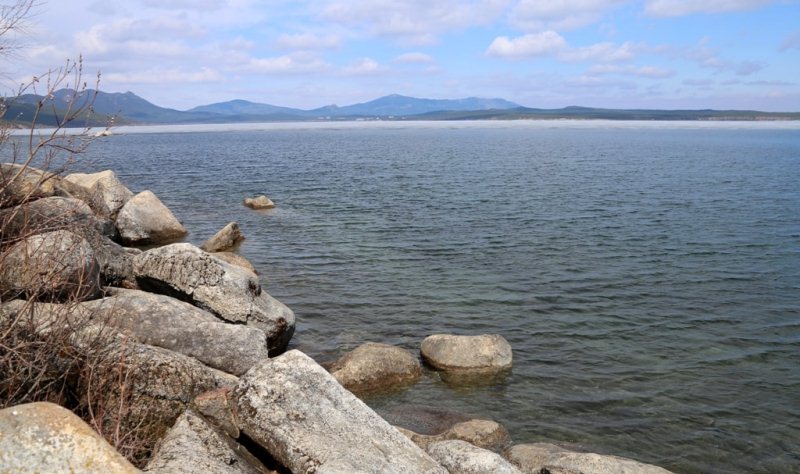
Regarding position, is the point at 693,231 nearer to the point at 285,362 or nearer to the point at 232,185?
the point at 285,362

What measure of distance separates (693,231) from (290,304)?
1983cm

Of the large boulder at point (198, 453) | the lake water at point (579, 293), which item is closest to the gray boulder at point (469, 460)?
the large boulder at point (198, 453)

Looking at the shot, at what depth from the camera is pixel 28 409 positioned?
4770mm

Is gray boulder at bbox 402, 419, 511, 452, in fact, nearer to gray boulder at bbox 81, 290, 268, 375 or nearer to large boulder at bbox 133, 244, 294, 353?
gray boulder at bbox 81, 290, 268, 375

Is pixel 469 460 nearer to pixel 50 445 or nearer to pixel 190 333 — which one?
pixel 50 445

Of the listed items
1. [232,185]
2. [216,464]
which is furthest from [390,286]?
[232,185]

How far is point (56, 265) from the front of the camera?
27.1ft

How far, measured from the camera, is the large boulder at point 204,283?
525 inches

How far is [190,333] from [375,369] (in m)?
4.35

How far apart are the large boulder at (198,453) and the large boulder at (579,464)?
4.83m

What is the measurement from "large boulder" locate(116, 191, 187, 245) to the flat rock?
15.8 metres

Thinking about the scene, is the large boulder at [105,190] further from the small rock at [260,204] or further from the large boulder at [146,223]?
the small rock at [260,204]

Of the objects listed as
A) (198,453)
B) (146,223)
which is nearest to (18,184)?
(198,453)

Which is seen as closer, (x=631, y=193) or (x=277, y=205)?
(x=277, y=205)
